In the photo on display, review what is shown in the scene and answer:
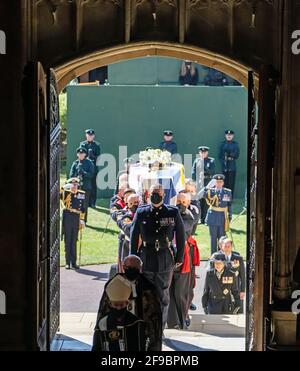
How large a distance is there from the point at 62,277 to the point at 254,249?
233 inches

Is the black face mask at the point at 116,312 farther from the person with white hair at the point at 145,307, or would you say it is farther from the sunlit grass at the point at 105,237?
the sunlit grass at the point at 105,237

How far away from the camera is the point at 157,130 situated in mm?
21453

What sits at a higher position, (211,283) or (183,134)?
(183,134)

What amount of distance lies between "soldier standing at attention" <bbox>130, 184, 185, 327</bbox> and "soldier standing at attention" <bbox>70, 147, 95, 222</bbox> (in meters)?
7.31

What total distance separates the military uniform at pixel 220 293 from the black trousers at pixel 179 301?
1.26ft

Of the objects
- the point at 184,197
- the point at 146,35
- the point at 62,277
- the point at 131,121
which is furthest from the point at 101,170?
the point at 146,35

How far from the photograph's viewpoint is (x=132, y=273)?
30.1 ft

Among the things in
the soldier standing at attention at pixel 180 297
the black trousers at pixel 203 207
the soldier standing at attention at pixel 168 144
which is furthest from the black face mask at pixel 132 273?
the soldier standing at attention at pixel 168 144

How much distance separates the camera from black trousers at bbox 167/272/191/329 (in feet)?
37.3

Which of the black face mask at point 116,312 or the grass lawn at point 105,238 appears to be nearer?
the black face mask at point 116,312

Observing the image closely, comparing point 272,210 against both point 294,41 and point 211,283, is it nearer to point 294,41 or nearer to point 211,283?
point 294,41

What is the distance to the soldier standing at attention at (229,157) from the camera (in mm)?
20156

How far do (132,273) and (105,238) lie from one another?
899 cm

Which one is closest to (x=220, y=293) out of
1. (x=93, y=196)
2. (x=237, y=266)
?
(x=237, y=266)
